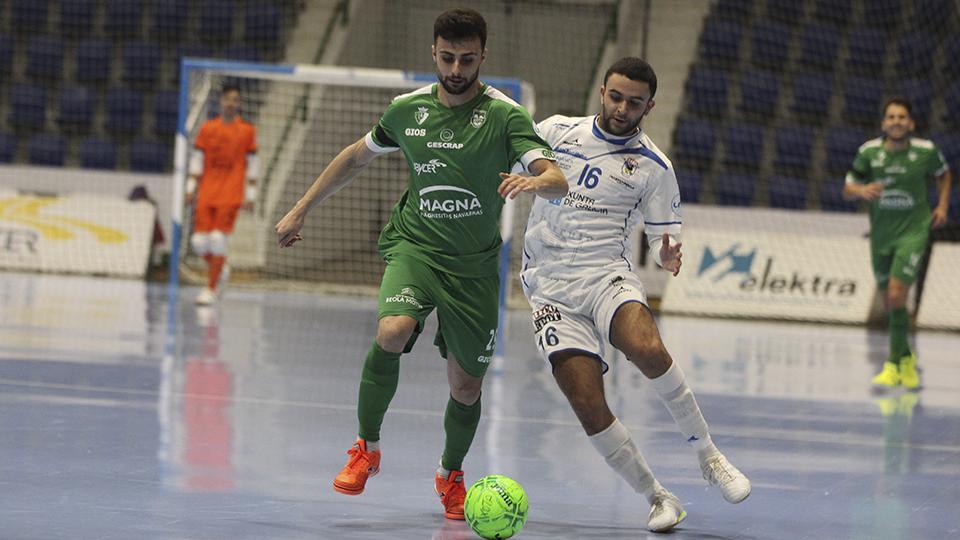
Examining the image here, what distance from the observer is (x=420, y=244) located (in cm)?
533

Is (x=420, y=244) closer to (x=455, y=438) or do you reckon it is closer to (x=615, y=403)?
(x=455, y=438)

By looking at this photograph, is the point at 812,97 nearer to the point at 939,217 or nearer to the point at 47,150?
the point at 939,217

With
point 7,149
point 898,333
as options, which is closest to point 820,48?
point 898,333

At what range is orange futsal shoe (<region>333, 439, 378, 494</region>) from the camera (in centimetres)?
511

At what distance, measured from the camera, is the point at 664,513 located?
5.03 metres

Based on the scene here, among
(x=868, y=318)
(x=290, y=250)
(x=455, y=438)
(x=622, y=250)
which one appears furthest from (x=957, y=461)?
(x=290, y=250)

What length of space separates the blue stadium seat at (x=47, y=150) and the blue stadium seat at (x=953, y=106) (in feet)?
42.7

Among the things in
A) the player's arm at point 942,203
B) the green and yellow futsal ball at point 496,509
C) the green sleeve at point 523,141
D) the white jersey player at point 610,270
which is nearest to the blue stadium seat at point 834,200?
the player's arm at point 942,203

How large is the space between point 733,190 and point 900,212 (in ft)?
28.6

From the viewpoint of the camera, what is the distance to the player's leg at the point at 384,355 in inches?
202

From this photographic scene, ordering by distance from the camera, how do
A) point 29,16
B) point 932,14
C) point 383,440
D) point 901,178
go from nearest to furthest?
1. point 383,440
2. point 901,178
3. point 932,14
4. point 29,16

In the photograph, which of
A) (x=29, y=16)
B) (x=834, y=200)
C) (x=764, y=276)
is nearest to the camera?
(x=764, y=276)

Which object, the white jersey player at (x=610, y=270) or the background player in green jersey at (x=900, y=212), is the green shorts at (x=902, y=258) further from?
the white jersey player at (x=610, y=270)

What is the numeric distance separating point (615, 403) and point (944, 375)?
4.19m
